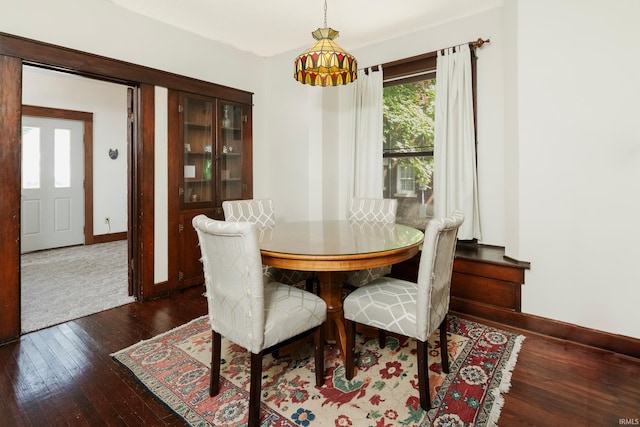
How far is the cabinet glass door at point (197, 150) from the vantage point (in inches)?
140

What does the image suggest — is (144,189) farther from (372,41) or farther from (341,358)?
(372,41)

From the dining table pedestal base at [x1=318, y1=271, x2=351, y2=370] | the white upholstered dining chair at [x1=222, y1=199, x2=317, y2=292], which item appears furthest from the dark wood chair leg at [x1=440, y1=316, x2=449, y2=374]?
the white upholstered dining chair at [x1=222, y1=199, x2=317, y2=292]

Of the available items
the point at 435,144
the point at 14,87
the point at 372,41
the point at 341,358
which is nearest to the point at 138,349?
the point at 341,358

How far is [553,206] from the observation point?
2480 mm

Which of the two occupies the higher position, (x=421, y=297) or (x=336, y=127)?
(x=336, y=127)

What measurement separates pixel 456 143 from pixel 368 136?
1.00 m

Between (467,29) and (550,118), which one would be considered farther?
(467,29)

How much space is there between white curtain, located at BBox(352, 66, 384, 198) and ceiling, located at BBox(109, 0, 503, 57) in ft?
1.63

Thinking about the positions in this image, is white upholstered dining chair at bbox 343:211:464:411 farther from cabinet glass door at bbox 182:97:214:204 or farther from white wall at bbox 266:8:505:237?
cabinet glass door at bbox 182:97:214:204

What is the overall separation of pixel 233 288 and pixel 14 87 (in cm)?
234

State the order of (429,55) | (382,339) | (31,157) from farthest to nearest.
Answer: (31,157) < (429,55) < (382,339)

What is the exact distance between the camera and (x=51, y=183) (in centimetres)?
539

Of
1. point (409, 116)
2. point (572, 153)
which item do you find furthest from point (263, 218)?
point (572, 153)

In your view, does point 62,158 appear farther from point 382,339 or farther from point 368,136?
point 382,339
